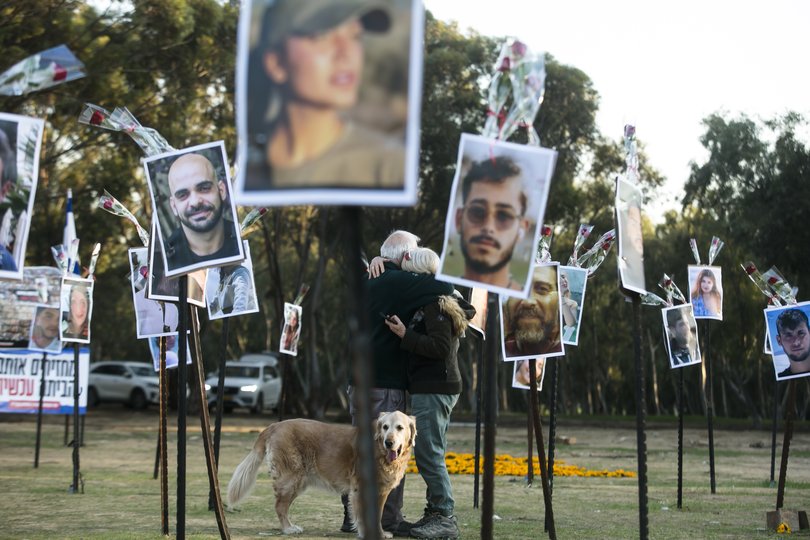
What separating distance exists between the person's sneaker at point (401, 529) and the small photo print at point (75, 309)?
637cm

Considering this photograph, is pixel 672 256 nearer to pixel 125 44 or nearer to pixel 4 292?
pixel 125 44

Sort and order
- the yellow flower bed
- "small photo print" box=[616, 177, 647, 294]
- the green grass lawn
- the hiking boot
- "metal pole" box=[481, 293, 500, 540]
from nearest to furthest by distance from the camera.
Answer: "metal pole" box=[481, 293, 500, 540]
"small photo print" box=[616, 177, 647, 294]
the hiking boot
the green grass lawn
the yellow flower bed

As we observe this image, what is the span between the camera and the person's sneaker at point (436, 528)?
8.68 meters

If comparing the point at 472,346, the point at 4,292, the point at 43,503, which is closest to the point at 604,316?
the point at 472,346

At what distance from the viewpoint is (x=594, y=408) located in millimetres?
65625

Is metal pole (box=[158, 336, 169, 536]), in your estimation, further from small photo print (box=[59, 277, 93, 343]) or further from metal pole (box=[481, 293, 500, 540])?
small photo print (box=[59, 277, 93, 343])

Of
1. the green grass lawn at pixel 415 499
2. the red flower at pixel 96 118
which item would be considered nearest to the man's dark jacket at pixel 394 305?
the green grass lawn at pixel 415 499

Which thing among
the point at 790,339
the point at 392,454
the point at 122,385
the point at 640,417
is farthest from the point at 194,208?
the point at 122,385

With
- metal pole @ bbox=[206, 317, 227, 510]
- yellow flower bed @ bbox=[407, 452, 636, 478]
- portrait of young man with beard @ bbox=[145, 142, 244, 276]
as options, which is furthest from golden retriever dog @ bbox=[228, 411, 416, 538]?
yellow flower bed @ bbox=[407, 452, 636, 478]

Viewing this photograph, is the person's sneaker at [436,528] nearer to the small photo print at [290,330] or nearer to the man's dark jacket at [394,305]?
the man's dark jacket at [394,305]

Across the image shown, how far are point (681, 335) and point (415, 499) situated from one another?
4.58m

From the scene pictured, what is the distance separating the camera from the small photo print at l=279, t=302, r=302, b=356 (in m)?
19.2

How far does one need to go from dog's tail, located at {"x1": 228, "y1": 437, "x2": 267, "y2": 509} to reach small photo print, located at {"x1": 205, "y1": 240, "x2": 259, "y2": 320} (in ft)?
11.9

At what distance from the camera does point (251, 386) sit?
44.6 metres
